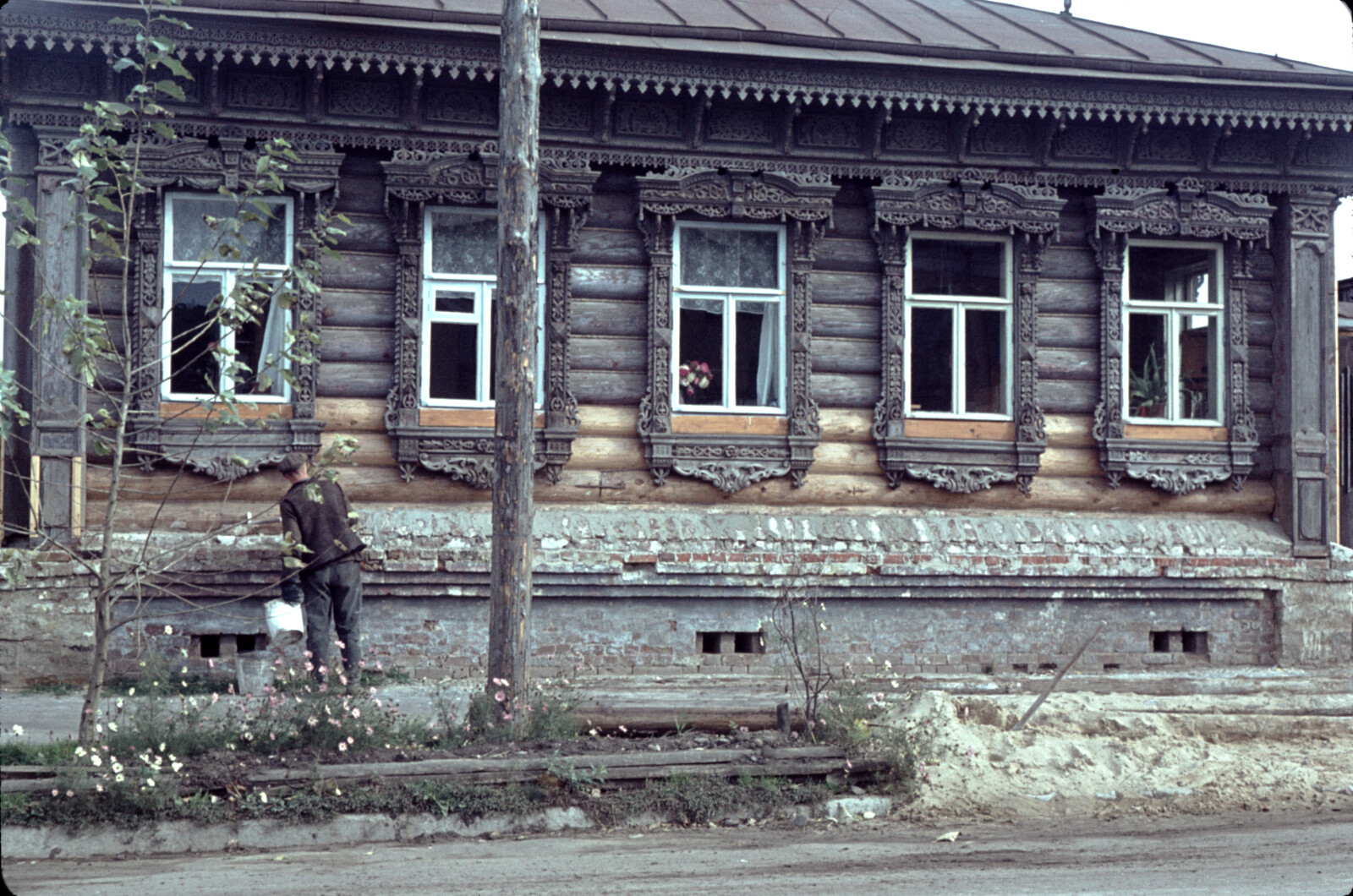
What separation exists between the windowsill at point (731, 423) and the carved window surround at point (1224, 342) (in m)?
3.23

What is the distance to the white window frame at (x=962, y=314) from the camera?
39.9 feet

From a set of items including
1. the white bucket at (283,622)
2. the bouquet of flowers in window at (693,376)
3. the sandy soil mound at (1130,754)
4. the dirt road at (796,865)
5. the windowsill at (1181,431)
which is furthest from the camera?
the windowsill at (1181,431)

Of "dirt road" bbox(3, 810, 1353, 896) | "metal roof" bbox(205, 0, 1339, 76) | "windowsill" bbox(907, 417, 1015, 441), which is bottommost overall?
"dirt road" bbox(3, 810, 1353, 896)

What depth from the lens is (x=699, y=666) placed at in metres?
11.4

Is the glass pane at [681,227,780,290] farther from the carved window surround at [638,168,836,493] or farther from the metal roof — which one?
the metal roof

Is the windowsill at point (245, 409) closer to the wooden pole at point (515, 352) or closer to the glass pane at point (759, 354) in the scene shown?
the wooden pole at point (515, 352)

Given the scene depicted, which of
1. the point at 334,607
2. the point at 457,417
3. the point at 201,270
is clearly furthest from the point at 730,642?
the point at 201,270

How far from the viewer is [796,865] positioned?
19.8 ft

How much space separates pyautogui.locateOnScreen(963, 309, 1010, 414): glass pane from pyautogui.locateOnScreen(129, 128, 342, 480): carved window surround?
623 cm

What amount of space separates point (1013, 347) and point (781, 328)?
92.5 inches

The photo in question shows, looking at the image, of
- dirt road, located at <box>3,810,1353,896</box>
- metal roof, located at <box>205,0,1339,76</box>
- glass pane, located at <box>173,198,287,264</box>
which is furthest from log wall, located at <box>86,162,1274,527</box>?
dirt road, located at <box>3,810,1353,896</box>

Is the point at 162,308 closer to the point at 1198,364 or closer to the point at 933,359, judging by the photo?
the point at 933,359

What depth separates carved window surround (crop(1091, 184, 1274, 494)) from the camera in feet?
40.3

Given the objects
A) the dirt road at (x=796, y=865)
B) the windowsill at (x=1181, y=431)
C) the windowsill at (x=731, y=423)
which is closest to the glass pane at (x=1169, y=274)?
the windowsill at (x=1181, y=431)
